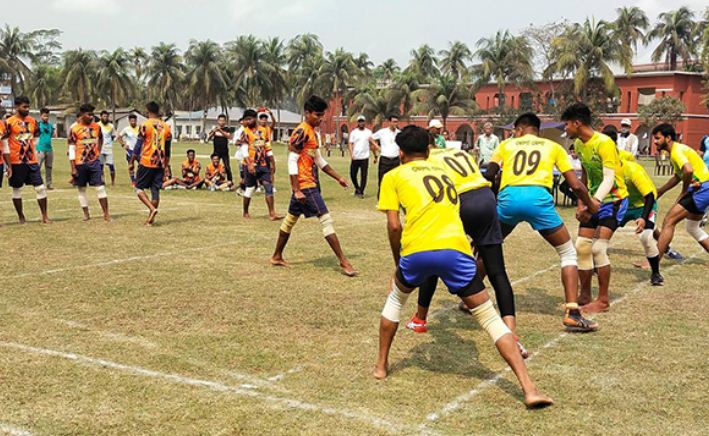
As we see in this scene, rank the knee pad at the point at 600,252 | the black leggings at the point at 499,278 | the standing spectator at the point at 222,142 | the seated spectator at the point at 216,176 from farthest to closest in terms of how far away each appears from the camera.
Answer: the seated spectator at the point at 216,176 < the standing spectator at the point at 222,142 < the knee pad at the point at 600,252 < the black leggings at the point at 499,278

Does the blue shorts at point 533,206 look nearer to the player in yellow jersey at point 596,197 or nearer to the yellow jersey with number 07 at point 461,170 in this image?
the player in yellow jersey at point 596,197

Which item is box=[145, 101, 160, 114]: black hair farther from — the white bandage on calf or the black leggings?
the black leggings

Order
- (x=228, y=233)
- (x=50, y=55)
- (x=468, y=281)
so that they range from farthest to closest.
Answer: (x=50, y=55)
(x=228, y=233)
(x=468, y=281)

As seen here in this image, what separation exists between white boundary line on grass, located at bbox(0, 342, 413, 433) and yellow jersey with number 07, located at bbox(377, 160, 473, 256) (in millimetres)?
1152

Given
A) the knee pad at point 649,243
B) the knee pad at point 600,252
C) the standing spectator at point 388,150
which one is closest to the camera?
the knee pad at point 600,252

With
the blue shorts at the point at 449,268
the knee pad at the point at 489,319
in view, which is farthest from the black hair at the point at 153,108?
the knee pad at the point at 489,319

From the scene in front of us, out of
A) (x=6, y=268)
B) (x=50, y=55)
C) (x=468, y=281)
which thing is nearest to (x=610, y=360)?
(x=468, y=281)

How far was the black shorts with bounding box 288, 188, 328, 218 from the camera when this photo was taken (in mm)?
9133

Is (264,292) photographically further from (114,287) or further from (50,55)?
(50,55)

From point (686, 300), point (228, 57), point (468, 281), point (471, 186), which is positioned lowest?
point (686, 300)

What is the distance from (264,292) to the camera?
7.79m

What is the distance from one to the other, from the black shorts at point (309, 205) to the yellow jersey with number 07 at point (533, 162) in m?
3.12

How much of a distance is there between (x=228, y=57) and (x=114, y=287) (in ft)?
270

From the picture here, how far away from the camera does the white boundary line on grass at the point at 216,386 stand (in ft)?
14.4
